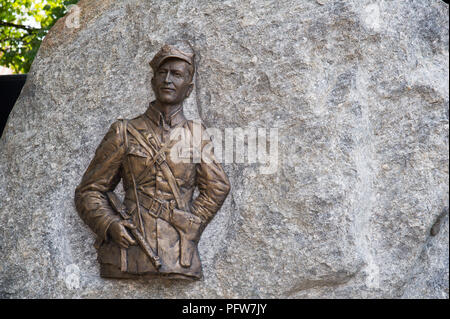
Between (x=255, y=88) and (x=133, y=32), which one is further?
(x=133, y=32)

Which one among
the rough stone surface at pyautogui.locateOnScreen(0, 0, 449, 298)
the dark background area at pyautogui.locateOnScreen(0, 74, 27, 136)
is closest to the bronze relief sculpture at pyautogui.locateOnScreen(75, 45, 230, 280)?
the rough stone surface at pyautogui.locateOnScreen(0, 0, 449, 298)

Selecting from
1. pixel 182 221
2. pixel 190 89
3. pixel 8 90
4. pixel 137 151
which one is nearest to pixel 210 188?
pixel 182 221

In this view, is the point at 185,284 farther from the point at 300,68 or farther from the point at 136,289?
the point at 300,68

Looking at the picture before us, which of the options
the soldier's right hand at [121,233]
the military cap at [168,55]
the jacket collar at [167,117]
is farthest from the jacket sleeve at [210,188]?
the military cap at [168,55]

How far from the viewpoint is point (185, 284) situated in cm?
418

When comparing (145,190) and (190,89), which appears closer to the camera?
(145,190)

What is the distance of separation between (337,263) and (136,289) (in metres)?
1.24

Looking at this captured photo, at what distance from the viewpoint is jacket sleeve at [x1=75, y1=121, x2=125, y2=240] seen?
4.18m

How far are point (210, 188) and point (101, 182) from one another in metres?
0.67

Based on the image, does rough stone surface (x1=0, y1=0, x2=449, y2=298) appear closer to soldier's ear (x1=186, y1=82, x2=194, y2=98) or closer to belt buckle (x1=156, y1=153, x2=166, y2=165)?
soldier's ear (x1=186, y1=82, x2=194, y2=98)

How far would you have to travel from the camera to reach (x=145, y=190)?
164 inches

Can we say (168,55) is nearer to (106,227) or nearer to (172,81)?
(172,81)

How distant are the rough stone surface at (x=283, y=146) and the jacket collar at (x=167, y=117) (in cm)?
10

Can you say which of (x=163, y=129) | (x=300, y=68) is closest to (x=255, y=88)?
(x=300, y=68)
